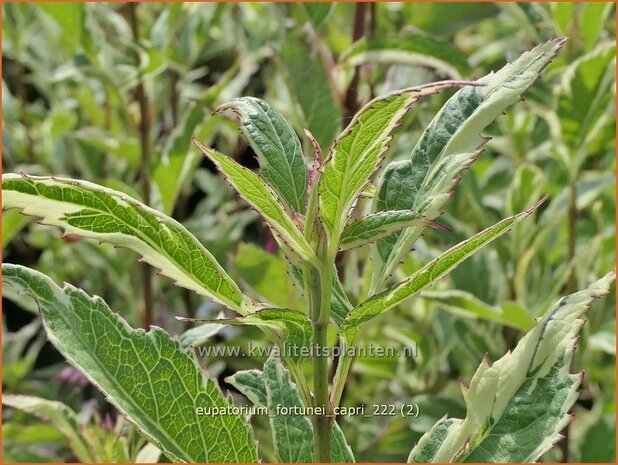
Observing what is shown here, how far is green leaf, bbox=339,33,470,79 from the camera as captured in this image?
3.74ft

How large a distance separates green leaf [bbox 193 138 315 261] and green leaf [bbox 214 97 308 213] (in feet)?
0.07

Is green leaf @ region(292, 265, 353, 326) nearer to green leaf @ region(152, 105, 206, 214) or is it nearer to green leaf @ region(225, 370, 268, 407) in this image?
green leaf @ region(225, 370, 268, 407)

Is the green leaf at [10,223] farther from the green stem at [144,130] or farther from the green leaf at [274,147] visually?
the green leaf at [274,147]

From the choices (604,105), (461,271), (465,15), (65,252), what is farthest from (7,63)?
(604,105)

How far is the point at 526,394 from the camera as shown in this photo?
0.56 m

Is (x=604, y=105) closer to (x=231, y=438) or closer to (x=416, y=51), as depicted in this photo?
(x=416, y=51)

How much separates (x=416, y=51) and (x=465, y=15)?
29 cm

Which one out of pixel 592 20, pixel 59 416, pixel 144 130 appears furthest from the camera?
pixel 144 130

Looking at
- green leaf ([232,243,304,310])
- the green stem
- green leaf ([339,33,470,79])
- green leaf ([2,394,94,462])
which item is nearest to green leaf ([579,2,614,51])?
green leaf ([339,33,470,79])

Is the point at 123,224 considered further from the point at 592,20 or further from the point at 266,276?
the point at 592,20

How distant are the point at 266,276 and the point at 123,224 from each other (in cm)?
57

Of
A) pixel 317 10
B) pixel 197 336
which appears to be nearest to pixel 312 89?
pixel 317 10

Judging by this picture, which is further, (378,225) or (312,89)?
(312,89)

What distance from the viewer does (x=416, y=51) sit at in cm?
117
